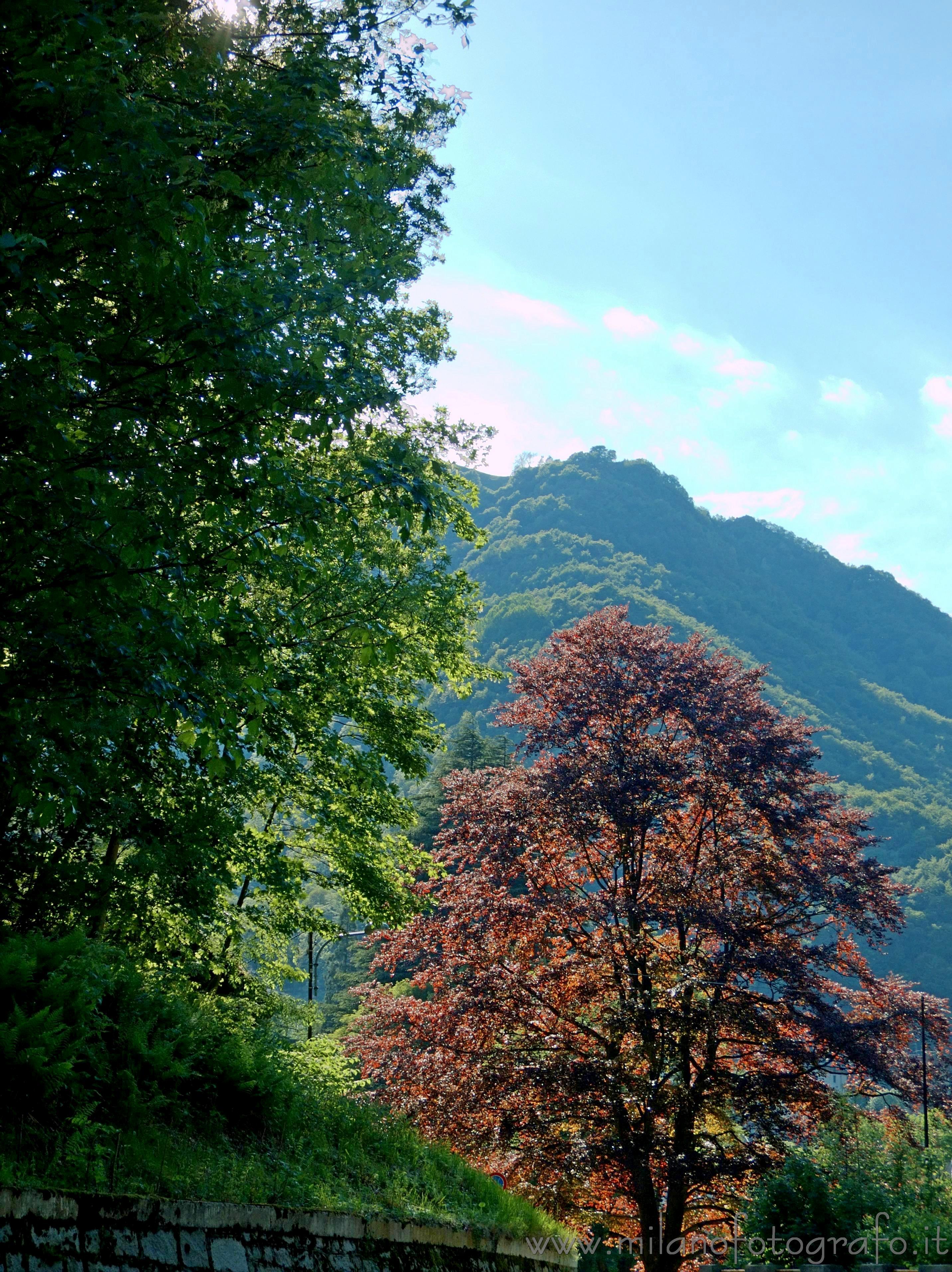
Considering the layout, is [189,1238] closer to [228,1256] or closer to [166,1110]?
[228,1256]

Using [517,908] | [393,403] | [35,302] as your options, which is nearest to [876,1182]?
[517,908]

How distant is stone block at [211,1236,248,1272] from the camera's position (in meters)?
3.68

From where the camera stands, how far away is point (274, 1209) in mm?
4137

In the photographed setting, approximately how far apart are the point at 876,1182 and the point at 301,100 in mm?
11424

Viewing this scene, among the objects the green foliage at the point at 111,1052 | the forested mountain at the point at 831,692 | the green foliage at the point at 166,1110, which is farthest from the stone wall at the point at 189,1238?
the forested mountain at the point at 831,692

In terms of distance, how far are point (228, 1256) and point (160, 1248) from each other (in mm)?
444

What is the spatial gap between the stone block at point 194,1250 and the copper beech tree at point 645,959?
31.3 ft

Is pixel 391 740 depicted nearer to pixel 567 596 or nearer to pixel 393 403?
pixel 393 403

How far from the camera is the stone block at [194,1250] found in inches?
140

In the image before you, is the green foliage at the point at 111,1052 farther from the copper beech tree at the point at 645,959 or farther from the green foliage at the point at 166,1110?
the copper beech tree at the point at 645,959

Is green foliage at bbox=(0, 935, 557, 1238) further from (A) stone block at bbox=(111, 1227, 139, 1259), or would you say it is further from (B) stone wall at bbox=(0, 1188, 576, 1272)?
(A) stone block at bbox=(111, 1227, 139, 1259)

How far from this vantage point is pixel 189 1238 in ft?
11.8

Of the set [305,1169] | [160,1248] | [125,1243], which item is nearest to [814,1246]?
[305,1169]

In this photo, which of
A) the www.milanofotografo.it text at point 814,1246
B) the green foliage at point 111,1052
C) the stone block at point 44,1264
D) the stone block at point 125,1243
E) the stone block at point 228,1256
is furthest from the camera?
the www.milanofotografo.it text at point 814,1246
